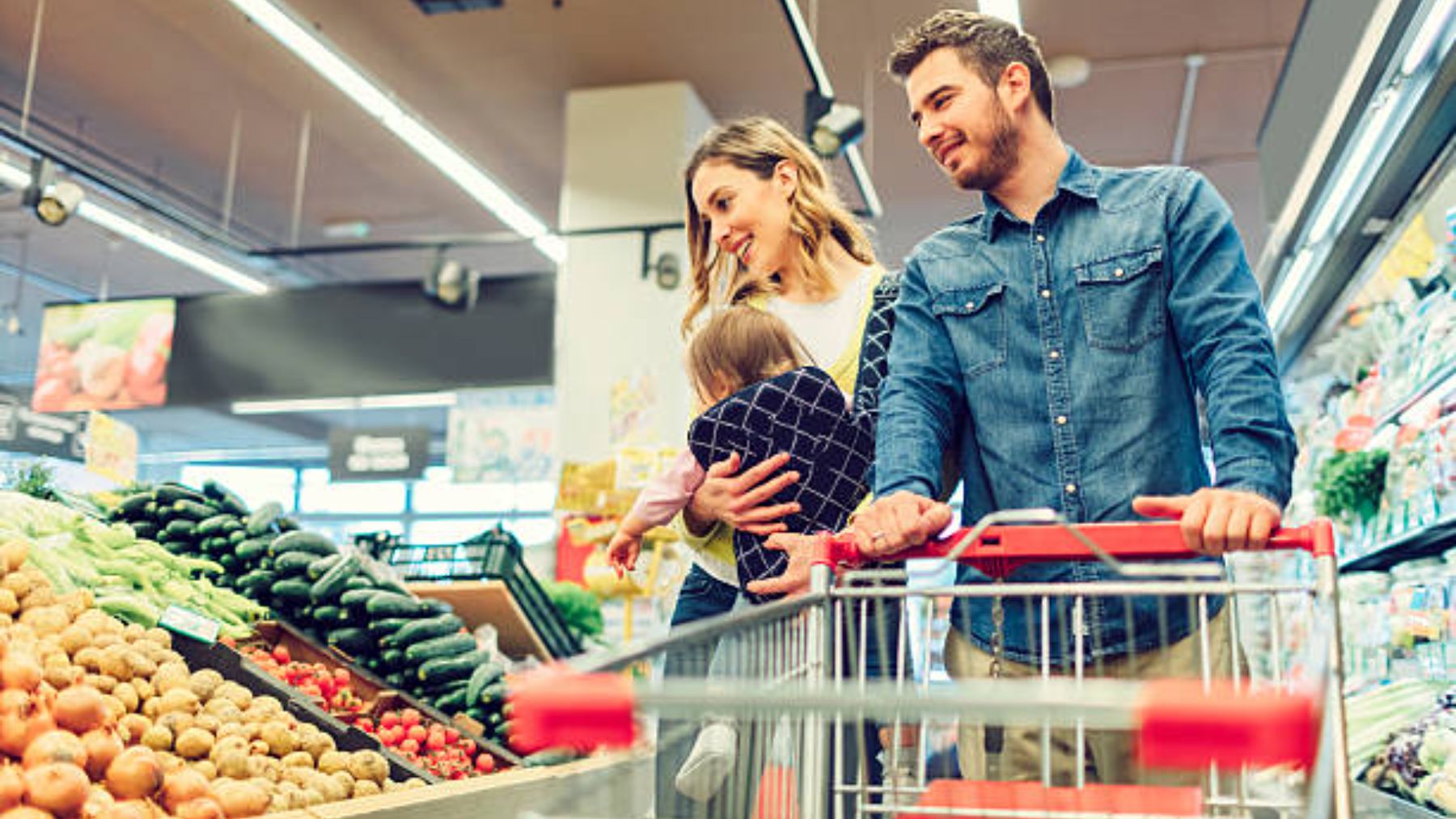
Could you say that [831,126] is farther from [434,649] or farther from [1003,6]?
[434,649]

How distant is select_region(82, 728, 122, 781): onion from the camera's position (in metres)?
2.32

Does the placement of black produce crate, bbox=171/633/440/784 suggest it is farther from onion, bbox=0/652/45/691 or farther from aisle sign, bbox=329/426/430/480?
aisle sign, bbox=329/426/430/480

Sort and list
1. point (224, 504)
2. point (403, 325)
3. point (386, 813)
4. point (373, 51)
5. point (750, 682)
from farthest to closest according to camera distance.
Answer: point (403, 325) < point (373, 51) < point (224, 504) < point (386, 813) < point (750, 682)

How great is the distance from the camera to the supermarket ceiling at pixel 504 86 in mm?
8008

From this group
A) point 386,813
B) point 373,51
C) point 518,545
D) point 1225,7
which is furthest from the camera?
point 373,51

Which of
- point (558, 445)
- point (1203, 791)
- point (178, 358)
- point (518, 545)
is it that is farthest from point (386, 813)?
point (178, 358)

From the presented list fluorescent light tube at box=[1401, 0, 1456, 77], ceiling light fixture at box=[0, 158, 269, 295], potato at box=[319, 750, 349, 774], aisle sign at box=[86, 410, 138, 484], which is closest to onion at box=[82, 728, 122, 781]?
potato at box=[319, 750, 349, 774]

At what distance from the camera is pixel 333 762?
282 centimetres

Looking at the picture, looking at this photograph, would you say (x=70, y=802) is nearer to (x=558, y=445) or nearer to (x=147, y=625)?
(x=147, y=625)

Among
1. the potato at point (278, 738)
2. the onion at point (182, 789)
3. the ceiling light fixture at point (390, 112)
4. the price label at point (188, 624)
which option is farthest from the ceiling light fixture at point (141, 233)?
the onion at point (182, 789)

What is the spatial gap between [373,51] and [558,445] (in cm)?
302

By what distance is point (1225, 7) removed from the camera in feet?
25.8

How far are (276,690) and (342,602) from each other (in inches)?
25.3

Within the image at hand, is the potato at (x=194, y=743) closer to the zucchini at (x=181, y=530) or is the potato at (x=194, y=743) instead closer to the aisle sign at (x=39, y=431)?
the zucchini at (x=181, y=530)
